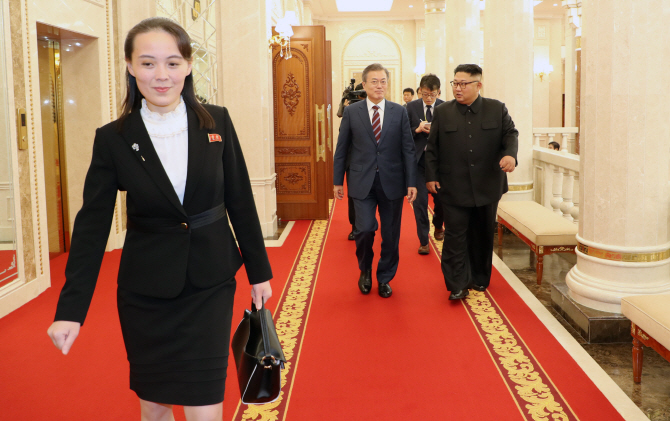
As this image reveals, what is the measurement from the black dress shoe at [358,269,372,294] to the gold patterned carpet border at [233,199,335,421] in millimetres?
386

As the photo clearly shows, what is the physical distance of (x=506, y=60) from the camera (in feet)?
23.5

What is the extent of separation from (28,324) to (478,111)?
345 centimetres

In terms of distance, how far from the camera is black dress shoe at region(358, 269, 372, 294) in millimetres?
4906

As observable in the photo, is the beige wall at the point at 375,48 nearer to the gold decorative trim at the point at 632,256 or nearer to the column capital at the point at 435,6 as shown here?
the column capital at the point at 435,6

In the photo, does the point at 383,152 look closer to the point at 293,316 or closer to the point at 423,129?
the point at 293,316

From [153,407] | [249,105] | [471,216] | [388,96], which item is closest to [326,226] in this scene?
[249,105]

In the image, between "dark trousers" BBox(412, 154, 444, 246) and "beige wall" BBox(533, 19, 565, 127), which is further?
"beige wall" BBox(533, 19, 565, 127)

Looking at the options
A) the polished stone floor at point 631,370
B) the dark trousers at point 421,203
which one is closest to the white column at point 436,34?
the dark trousers at point 421,203

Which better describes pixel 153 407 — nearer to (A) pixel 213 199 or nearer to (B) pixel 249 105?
(A) pixel 213 199

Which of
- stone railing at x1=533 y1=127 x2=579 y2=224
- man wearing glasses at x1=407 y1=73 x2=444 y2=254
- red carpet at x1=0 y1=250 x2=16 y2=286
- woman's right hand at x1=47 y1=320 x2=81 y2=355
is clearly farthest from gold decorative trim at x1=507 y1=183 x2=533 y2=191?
woman's right hand at x1=47 y1=320 x2=81 y2=355

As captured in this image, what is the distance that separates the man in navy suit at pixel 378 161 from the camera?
4.68 meters

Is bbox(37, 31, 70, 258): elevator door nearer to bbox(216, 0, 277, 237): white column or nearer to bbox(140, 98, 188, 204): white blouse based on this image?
bbox(216, 0, 277, 237): white column

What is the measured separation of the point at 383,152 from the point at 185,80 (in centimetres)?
284

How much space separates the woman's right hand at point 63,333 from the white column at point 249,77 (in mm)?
5626
